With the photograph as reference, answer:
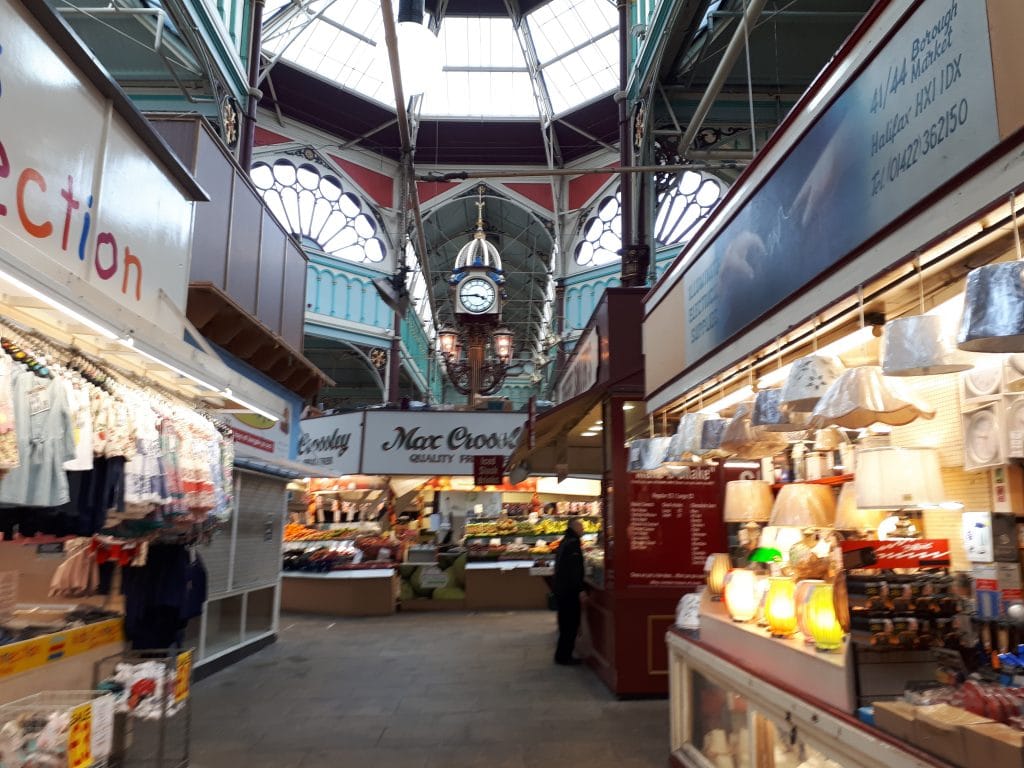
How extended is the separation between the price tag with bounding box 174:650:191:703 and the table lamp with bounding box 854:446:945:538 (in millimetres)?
3992

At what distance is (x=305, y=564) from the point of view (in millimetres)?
13578

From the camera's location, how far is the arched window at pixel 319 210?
20766 millimetres

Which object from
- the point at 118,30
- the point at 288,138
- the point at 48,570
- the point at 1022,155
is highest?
the point at 288,138

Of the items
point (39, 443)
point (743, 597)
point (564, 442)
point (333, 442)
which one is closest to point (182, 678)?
point (39, 443)

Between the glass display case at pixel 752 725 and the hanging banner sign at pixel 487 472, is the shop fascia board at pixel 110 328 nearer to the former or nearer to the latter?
the glass display case at pixel 752 725

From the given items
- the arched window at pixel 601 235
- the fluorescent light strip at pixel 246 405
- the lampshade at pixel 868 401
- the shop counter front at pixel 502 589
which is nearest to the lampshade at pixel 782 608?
the lampshade at pixel 868 401

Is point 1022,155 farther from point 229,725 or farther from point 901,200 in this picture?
point 229,725

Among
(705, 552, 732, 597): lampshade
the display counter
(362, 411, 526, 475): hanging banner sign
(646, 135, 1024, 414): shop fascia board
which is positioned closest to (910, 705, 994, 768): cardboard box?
(646, 135, 1024, 414): shop fascia board

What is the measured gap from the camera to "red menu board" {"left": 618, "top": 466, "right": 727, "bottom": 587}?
7.25 m

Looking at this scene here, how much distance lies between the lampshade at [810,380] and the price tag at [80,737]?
3700 mm

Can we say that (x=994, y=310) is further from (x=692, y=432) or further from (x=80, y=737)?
(x=80, y=737)

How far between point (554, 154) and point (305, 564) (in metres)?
14.9

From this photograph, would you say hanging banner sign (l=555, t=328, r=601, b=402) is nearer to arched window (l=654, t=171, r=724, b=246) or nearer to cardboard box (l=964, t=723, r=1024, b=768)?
cardboard box (l=964, t=723, r=1024, b=768)

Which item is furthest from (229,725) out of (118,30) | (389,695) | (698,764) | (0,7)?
(118,30)
